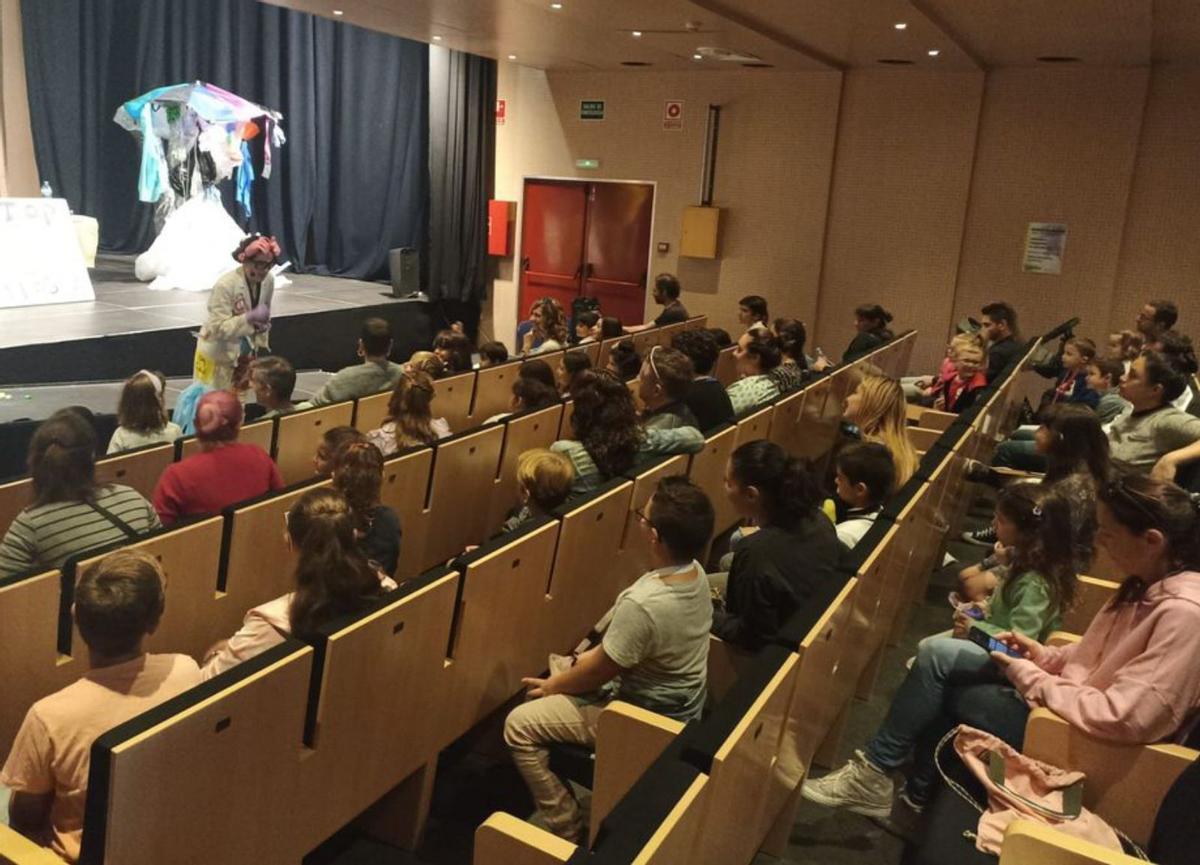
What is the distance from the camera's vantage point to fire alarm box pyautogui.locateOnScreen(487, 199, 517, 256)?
10656 mm

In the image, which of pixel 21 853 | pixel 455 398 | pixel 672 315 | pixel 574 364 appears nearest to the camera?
pixel 21 853

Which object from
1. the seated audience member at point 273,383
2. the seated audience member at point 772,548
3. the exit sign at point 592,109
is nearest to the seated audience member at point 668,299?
the exit sign at point 592,109

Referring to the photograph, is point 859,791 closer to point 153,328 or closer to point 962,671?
point 962,671

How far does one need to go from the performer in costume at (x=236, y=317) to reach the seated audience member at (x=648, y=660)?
3.93 m

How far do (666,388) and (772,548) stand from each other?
1.64 meters

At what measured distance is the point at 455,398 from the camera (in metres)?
5.42

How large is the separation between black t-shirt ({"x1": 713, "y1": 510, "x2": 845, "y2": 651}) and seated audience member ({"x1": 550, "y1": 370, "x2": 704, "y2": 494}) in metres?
1.01

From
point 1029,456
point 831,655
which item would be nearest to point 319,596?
point 831,655

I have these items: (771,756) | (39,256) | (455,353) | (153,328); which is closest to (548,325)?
(455,353)

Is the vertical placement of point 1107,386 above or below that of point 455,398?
above

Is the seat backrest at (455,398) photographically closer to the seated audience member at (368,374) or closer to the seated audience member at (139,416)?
the seated audience member at (368,374)

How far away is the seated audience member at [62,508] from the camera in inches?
108

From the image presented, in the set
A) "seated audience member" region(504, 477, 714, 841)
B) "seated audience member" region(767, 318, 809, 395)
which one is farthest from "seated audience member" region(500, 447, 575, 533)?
"seated audience member" region(767, 318, 809, 395)

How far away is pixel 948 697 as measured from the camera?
8.74ft
